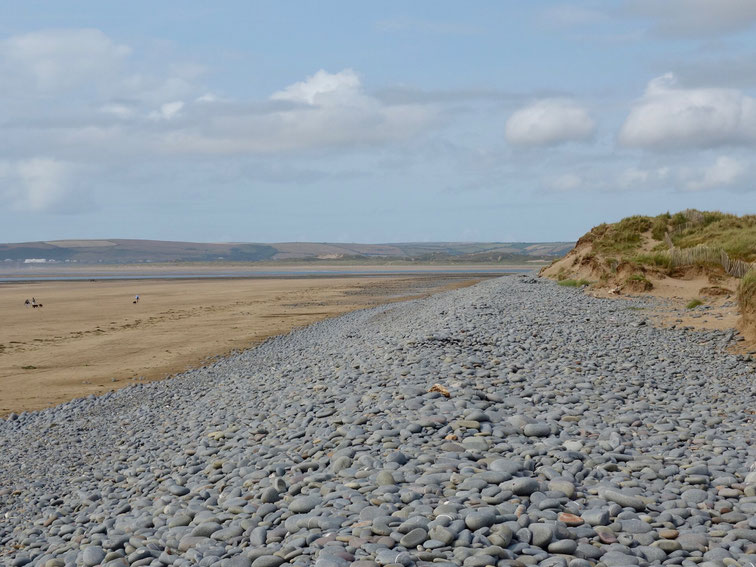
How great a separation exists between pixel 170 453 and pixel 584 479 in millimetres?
5847

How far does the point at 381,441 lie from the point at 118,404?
8.04 meters

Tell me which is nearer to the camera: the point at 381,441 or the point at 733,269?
the point at 381,441

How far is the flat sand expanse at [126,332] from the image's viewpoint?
16573 millimetres

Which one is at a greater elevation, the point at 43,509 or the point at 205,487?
the point at 205,487

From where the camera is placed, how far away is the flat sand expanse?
16.6m

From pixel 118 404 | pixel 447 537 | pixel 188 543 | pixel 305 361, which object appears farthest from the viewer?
pixel 305 361

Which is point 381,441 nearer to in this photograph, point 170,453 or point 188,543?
point 188,543

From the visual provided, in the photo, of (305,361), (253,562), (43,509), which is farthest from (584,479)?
(305,361)

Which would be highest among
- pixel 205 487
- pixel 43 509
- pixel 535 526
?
pixel 535 526

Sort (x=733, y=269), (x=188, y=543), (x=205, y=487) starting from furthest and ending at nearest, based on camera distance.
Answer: (x=733, y=269)
(x=205, y=487)
(x=188, y=543)

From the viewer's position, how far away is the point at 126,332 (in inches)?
1014

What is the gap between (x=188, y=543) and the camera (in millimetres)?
5746

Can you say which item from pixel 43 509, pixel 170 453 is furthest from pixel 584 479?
pixel 43 509

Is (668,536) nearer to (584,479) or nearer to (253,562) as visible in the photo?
(584,479)
